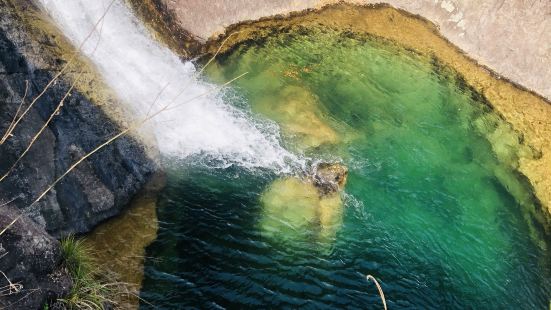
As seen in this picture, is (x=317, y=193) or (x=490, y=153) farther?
(x=490, y=153)

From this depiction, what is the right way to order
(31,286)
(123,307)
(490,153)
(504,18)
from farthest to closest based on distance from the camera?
(504,18)
(490,153)
(123,307)
(31,286)

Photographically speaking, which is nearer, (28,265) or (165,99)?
(28,265)

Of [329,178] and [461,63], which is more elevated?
[461,63]

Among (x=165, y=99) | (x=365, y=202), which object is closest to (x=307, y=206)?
(x=365, y=202)

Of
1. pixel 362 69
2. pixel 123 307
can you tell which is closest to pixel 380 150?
pixel 362 69

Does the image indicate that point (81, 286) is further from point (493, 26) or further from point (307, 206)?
point (493, 26)

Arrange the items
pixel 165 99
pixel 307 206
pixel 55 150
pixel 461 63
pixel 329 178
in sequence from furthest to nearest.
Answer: pixel 461 63
pixel 165 99
pixel 329 178
pixel 307 206
pixel 55 150

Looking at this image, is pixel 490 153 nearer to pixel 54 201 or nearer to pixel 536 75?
pixel 536 75
